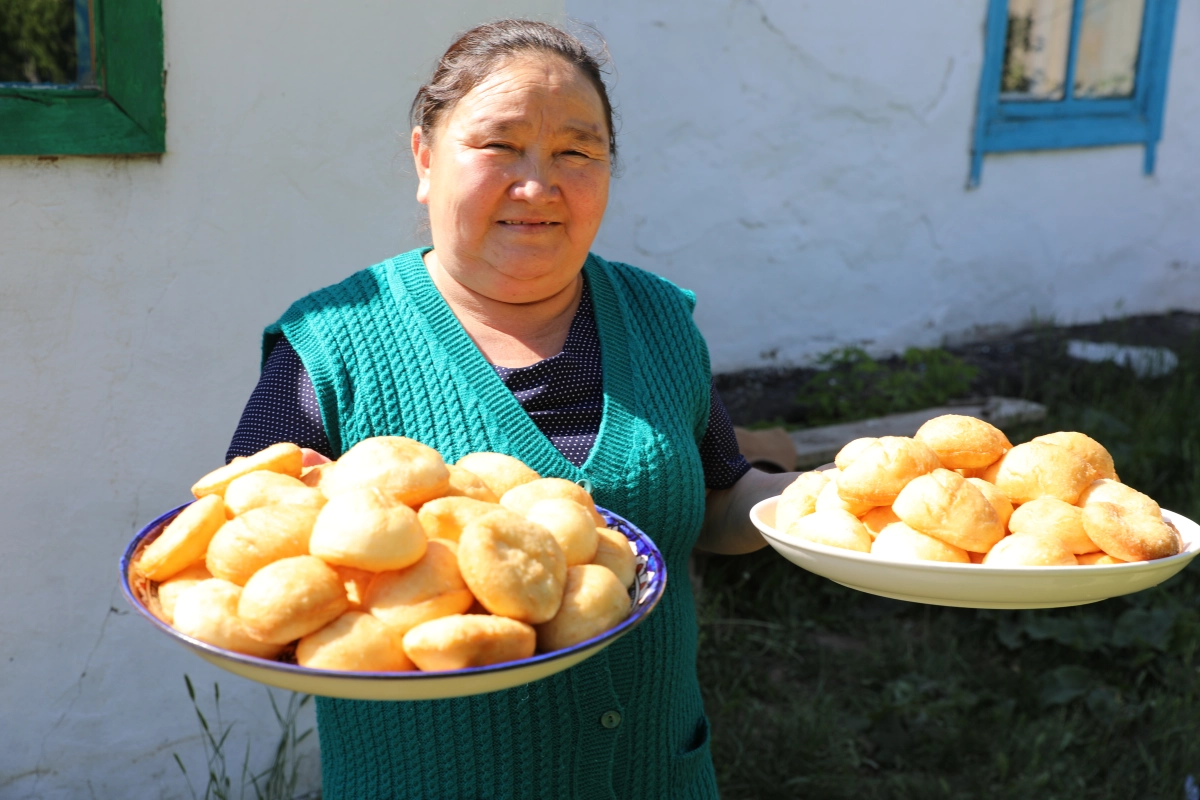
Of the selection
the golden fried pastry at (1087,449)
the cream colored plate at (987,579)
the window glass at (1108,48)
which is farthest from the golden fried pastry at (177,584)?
the window glass at (1108,48)

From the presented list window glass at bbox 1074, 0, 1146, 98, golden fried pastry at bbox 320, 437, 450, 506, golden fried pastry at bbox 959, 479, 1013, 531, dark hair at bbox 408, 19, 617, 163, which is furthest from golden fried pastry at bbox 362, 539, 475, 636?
window glass at bbox 1074, 0, 1146, 98

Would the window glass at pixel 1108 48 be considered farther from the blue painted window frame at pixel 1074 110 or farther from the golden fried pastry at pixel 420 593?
the golden fried pastry at pixel 420 593

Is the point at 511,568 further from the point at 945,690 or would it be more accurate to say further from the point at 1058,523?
the point at 945,690

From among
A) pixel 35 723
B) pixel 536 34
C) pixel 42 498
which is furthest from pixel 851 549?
pixel 35 723

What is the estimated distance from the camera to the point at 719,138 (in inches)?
197

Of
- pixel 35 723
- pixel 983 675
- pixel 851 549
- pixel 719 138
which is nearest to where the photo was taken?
pixel 851 549

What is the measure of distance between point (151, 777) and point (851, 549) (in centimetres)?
230

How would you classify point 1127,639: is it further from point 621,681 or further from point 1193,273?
point 1193,273

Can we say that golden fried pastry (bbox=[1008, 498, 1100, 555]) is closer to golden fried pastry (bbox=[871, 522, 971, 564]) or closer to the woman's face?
golden fried pastry (bbox=[871, 522, 971, 564])

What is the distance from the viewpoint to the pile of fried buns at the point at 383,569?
1.30m

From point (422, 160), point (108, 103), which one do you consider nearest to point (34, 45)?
point (108, 103)

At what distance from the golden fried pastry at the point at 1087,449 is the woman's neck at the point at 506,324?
2.99 ft

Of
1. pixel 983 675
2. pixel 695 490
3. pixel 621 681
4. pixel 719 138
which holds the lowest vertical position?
pixel 983 675

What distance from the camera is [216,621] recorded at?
1.30 m
